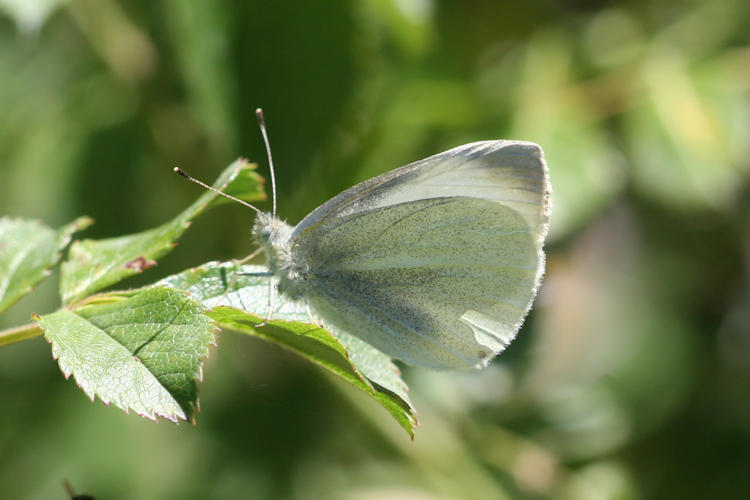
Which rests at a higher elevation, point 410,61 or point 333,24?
point 410,61

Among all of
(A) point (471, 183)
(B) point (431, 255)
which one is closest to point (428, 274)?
(B) point (431, 255)

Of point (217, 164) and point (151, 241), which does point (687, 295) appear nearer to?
point (217, 164)

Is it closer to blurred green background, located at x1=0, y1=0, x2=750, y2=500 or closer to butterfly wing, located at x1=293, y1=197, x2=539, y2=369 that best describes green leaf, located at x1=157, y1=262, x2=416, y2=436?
butterfly wing, located at x1=293, y1=197, x2=539, y2=369

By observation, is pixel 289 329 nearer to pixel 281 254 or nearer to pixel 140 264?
pixel 140 264

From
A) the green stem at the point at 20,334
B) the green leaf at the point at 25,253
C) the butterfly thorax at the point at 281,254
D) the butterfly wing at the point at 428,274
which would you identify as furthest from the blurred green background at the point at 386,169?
the green stem at the point at 20,334

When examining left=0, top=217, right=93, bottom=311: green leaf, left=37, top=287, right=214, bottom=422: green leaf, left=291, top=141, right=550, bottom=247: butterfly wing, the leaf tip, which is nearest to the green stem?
left=37, top=287, right=214, bottom=422: green leaf

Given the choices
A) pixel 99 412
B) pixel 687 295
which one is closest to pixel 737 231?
pixel 687 295

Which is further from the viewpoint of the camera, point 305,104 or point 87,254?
point 305,104
